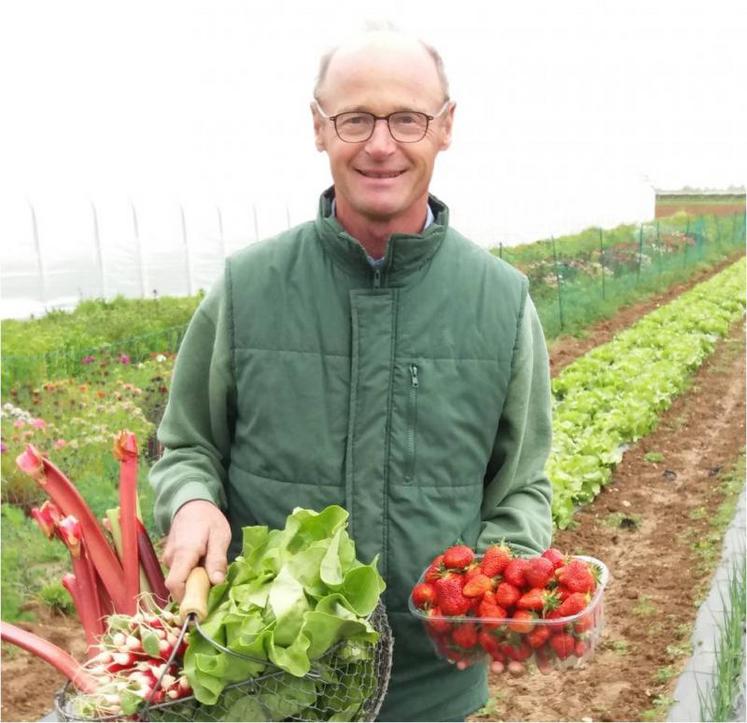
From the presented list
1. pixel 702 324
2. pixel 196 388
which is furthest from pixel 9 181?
pixel 196 388

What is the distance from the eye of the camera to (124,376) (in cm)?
695

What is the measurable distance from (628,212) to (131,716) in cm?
2858

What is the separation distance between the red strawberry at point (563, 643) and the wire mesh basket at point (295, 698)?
1.08ft

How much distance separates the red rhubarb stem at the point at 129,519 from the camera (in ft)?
5.69

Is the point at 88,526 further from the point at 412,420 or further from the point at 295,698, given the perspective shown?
the point at 412,420

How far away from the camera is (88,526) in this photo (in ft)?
5.74

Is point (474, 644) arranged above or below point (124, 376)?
above

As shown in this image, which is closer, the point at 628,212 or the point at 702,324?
the point at 702,324

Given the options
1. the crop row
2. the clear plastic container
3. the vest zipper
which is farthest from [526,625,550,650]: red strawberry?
the crop row

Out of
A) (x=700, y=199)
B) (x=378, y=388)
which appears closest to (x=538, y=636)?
(x=378, y=388)

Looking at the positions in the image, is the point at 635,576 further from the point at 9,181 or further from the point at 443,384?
the point at 9,181

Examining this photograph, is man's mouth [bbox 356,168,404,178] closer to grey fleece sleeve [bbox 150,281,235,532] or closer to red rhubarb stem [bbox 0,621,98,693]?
grey fleece sleeve [bbox 150,281,235,532]

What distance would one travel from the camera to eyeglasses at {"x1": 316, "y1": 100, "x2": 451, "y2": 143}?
175cm

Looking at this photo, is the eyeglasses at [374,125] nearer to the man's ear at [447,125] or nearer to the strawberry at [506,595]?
the man's ear at [447,125]
